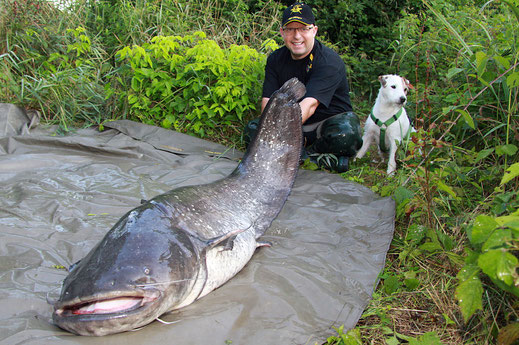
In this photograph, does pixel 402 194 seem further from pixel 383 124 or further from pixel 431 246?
pixel 383 124

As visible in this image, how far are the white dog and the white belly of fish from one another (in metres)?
1.87

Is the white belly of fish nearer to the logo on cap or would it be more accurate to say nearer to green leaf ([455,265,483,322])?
green leaf ([455,265,483,322])

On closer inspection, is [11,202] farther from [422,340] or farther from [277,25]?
Result: [277,25]

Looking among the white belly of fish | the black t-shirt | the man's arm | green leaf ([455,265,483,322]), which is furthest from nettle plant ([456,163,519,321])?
the black t-shirt

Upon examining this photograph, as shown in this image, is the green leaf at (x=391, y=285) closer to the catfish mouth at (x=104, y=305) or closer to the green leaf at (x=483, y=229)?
the green leaf at (x=483, y=229)

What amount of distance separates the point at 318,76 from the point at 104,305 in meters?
3.04

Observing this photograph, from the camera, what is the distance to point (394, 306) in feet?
7.73

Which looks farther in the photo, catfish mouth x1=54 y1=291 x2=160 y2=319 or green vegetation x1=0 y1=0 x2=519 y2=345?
green vegetation x1=0 y1=0 x2=519 y2=345

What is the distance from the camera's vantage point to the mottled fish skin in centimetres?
176

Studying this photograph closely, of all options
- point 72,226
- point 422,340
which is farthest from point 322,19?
point 422,340

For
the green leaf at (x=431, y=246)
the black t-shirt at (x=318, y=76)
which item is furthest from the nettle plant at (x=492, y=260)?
the black t-shirt at (x=318, y=76)

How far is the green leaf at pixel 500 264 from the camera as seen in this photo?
1776mm

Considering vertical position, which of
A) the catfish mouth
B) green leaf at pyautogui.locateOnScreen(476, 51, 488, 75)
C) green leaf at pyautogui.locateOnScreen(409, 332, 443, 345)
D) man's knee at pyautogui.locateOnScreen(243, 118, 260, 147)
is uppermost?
green leaf at pyautogui.locateOnScreen(476, 51, 488, 75)

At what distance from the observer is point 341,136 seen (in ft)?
13.7
